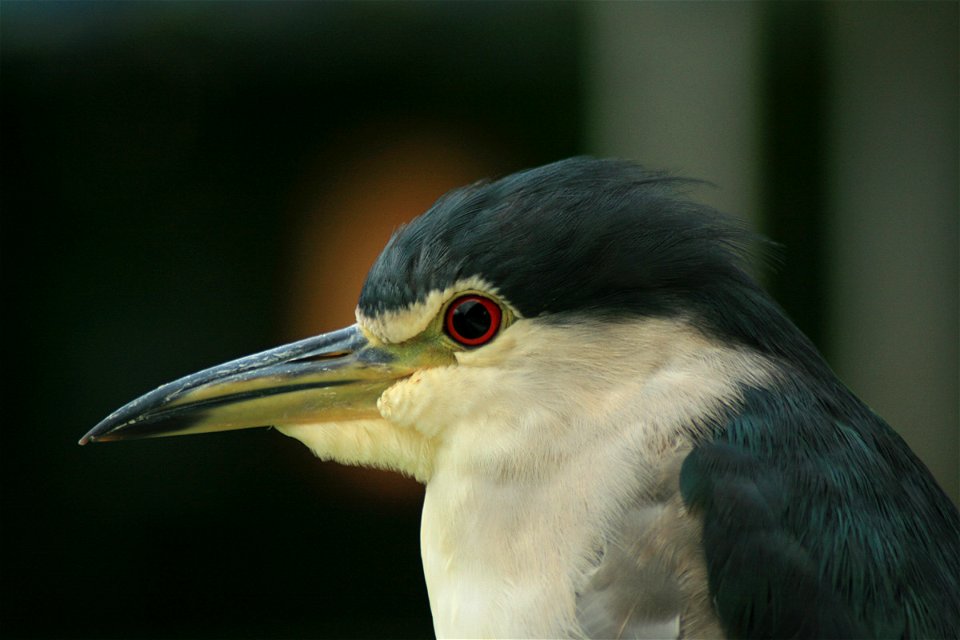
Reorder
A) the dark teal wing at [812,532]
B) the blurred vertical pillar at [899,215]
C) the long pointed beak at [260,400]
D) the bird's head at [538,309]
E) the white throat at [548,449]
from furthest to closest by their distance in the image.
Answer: the blurred vertical pillar at [899,215] < the long pointed beak at [260,400] < the bird's head at [538,309] < the white throat at [548,449] < the dark teal wing at [812,532]

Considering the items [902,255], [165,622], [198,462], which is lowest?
[165,622]

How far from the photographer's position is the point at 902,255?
4.76 m

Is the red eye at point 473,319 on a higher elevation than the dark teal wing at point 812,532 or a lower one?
higher

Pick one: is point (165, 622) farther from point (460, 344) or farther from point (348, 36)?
point (460, 344)

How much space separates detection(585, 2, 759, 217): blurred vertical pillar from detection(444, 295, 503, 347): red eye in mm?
2918

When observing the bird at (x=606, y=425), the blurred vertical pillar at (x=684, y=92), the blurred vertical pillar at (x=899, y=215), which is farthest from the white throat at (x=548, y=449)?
the blurred vertical pillar at (x=899, y=215)

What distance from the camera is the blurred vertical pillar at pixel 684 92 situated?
4582 mm

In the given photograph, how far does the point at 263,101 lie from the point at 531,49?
1080 millimetres

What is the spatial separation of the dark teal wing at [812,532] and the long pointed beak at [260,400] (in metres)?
0.59

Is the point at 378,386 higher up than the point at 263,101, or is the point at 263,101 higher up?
the point at 263,101

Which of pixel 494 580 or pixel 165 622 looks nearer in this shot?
pixel 494 580

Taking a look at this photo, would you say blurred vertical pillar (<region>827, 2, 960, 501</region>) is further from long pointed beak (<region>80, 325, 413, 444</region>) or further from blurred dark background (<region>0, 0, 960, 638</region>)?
long pointed beak (<region>80, 325, 413, 444</region>)

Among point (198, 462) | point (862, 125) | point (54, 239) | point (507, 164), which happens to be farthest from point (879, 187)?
point (54, 239)

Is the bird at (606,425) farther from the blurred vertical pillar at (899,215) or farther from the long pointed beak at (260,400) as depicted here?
the blurred vertical pillar at (899,215)
